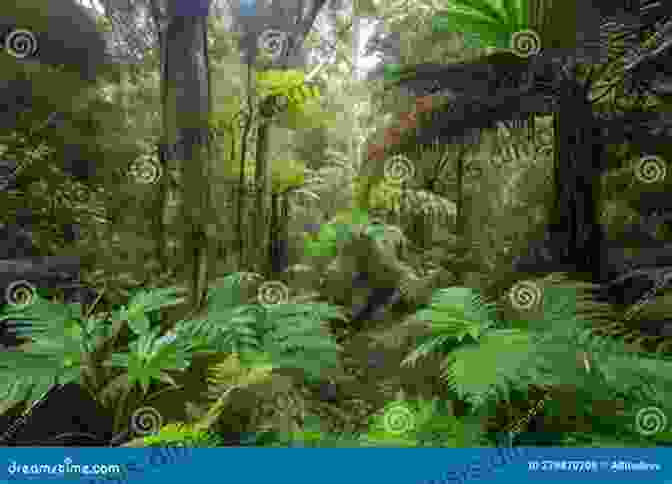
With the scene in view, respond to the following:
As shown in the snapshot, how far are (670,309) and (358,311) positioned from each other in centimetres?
71

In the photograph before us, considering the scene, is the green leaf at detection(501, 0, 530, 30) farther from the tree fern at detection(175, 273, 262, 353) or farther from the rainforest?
the tree fern at detection(175, 273, 262, 353)

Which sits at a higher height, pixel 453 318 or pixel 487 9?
pixel 487 9

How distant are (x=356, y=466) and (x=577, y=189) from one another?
2.84 feet

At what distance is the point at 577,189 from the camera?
1068mm

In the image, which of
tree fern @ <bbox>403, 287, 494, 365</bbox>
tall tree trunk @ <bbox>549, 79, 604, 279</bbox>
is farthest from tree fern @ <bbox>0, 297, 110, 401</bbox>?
tall tree trunk @ <bbox>549, 79, 604, 279</bbox>

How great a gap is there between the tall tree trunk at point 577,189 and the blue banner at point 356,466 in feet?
1.44

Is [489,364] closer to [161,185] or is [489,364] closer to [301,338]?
[301,338]

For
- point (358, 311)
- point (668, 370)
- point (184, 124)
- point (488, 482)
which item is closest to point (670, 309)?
point (668, 370)

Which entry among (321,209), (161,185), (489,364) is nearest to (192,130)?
(161,185)

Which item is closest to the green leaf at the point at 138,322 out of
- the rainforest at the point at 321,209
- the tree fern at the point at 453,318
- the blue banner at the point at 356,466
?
the rainforest at the point at 321,209

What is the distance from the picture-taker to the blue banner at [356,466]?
930 mm

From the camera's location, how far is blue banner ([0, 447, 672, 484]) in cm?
93

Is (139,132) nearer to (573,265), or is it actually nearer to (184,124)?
(184,124)

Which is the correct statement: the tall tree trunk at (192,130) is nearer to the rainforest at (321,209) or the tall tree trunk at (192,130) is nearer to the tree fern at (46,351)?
the rainforest at (321,209)
